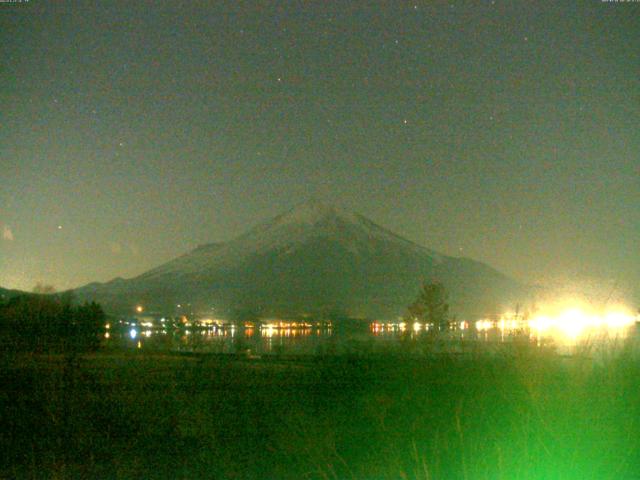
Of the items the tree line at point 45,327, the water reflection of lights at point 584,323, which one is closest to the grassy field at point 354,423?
the water reflection of lights at point 584,323

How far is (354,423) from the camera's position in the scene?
1284cm

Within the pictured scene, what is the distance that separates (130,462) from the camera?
33.6 feet

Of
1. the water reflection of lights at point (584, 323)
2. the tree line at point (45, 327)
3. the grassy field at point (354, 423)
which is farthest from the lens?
the tree line at point (45, 327)

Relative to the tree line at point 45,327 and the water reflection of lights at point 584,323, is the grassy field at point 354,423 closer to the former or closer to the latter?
the water reflection of lights at point 584,323

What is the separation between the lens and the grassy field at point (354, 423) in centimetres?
856

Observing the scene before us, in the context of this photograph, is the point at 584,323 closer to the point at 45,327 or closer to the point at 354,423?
the point at 354,423

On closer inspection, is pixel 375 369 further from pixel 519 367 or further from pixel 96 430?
pixel 96 430

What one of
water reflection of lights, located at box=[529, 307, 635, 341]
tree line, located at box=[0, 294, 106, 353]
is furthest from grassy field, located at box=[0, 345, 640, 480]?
tree line, located at box=[0, 294, 106, 353]

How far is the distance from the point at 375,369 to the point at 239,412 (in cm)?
475

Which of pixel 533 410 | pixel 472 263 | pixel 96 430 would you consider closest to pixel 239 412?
pixel 96 430

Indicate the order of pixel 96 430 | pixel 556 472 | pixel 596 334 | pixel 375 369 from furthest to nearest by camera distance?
pixel 375 369 → pixel 596 334 → pixel 96 430 → pixel 556 472

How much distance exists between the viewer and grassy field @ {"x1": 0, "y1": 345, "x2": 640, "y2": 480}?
856cm

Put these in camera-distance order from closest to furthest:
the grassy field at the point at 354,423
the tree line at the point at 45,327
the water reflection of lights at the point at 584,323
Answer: the grassy field at the point at 354,423 < the water reflection of lights at the point at 584,323 < the tree line at the point at 45,327

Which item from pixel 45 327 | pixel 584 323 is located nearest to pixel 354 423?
pixel 584 323
